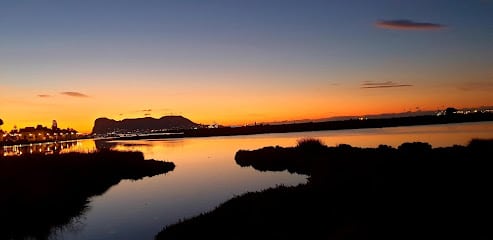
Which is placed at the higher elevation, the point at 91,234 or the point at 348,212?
the point at 348,212

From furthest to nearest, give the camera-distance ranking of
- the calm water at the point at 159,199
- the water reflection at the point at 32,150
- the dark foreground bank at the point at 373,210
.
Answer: the water reflection at the point at 32,150
the calm water at the point at 159,199
the dark foreground bank at the point at 373,210

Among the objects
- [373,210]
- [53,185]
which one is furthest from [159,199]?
[373,210]

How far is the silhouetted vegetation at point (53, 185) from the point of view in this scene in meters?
25.2

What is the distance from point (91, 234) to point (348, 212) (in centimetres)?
1397

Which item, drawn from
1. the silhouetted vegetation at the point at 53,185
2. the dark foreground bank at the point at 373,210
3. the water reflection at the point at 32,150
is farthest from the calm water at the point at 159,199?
the water reflection at the point at 32,150

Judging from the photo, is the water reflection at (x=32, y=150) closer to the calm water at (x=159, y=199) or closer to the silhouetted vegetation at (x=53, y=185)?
the silhouetted vegetation at (x=53, y=185)

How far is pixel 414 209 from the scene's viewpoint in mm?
15062

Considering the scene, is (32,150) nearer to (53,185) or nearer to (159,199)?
(53,185)

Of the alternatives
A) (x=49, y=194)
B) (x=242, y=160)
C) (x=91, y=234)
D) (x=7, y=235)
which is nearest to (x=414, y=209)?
(x=91, y=234)

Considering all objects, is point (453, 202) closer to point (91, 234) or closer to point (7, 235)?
point (91, 234)

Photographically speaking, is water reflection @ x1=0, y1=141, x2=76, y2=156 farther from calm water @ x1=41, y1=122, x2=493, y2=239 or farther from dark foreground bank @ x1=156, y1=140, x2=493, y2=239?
dark foreground bank @ x1=156, y1=140, x2=493, y2=239

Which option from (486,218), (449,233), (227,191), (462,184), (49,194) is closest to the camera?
(449,233)

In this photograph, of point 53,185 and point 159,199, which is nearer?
point 159,199

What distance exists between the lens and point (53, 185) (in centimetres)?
3344
